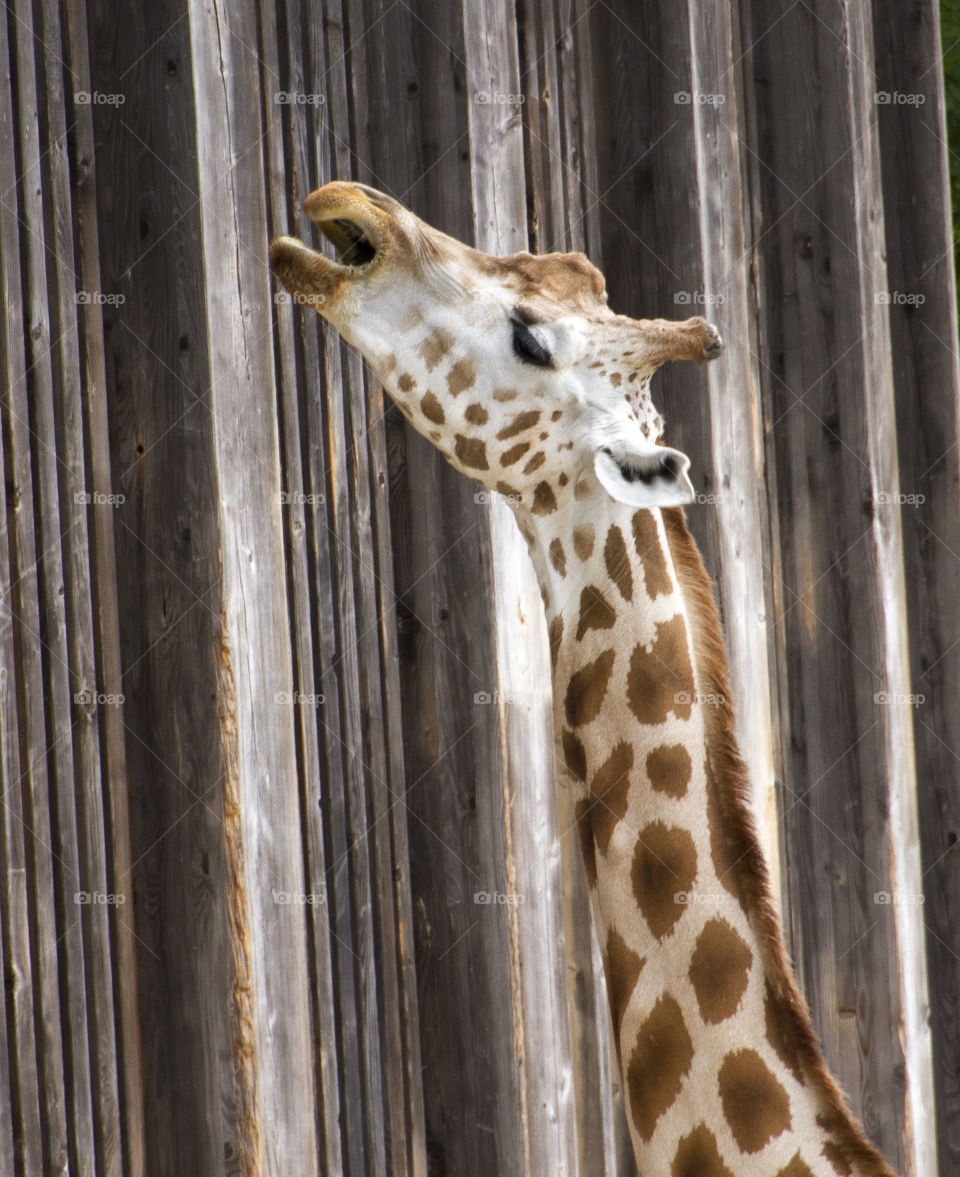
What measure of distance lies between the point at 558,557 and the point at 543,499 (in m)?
0.11

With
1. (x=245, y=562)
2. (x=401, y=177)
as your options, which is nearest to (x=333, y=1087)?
(x=245, y=562)

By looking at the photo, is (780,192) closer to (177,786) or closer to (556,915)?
(556,915)

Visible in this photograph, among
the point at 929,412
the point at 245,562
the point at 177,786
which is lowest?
the point at 177,786

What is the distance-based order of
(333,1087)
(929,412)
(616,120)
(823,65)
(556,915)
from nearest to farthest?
1. (333,1087)
2. (556,915)
3. (616,120)
4. (823,65)
5. (929,412)

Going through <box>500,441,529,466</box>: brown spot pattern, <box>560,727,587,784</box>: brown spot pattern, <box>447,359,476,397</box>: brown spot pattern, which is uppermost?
<box>447,359,476,397</box>: brown spot pattern

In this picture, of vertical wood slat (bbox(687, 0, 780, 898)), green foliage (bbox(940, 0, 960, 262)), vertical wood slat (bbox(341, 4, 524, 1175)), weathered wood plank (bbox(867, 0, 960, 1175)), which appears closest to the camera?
vertical wood slat (bbox(341, 4, 524, 1175))

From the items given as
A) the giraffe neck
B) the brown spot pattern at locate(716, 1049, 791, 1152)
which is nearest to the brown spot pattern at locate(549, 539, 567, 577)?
the giraffe neck

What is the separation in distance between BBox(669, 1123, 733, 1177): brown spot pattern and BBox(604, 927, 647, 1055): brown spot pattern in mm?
176

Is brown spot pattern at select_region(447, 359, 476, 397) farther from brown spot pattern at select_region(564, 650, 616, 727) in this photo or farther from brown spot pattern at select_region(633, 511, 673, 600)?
brown spot pattern at select_region(564, 650, 616, 727)

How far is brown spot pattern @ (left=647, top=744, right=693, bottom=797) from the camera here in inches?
84.2

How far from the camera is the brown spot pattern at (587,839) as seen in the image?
7.22 ft

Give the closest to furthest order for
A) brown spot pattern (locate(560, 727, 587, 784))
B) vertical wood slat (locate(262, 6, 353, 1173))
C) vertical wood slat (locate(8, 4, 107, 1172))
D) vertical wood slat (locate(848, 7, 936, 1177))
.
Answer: vertical wood slat (locate(8, 4, 107, 1172)), brown spot pattern (locate(560, 727, 587, 784)), vertical wood slat (locate(262, 6, 353, 1173)), vertical wood slat (locate(848, 7, 936, 1177))

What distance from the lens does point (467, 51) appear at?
298 centimetres

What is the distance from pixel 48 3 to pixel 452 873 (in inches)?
75.2
